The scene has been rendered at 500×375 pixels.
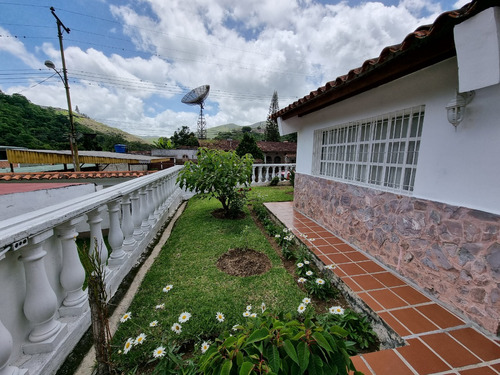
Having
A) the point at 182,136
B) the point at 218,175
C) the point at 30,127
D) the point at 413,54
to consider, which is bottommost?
the point at 218,175

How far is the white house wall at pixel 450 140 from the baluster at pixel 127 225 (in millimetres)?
3448

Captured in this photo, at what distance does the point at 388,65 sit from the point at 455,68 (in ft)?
1.81

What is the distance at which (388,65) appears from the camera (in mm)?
2213

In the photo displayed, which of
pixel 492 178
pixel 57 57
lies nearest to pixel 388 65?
pixel 492 178

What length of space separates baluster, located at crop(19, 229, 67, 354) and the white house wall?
3.22 meters

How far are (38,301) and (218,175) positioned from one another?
366cm

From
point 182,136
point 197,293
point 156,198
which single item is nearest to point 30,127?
→ point 182,136

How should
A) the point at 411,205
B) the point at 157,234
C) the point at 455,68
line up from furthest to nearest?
the point at 157,234, the point at 411,205, the point at 455,68

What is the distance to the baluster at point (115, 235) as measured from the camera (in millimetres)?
2240

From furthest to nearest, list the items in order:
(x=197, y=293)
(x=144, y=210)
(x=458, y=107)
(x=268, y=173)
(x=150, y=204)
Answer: (x=268, y=173) → (x=150, y=204) → (x=144, y=210) → (x=197, y=293) → (x=458, y=107)

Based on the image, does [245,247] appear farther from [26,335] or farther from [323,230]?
[26,335]

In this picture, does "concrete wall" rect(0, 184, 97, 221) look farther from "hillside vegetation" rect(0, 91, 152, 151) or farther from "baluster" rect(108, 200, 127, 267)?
"hillside vegetation" rect(0, 91, 152, 151)

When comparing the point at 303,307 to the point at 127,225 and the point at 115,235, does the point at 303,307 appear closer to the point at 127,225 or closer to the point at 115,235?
the point at 115,235

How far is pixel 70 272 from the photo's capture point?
151cm
